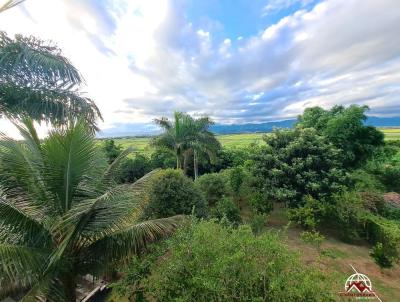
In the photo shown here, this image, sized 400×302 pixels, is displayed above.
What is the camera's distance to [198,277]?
13.0 feet

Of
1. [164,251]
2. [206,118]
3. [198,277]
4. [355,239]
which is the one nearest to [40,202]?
[164,251]

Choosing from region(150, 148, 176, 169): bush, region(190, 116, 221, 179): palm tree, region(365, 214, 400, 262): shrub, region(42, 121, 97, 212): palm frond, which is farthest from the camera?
region(150, 148, 176, 169): bush

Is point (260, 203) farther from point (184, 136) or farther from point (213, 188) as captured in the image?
point (184, 136)

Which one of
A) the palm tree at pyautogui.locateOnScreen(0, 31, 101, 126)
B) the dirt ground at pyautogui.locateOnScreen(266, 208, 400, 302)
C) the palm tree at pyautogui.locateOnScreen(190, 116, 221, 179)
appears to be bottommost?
the dirt ground at pyautogui.locateOnScreen(266, 208, 400, 302)

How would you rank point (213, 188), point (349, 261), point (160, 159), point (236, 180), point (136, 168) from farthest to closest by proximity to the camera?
point (160, 159) < point (136, 168) < point (236, 180) < point (213, 188) < point (349, 261)

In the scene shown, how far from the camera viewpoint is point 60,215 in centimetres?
484

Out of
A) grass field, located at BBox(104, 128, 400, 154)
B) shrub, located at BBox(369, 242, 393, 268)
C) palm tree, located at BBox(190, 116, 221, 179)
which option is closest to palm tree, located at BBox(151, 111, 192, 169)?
palm tree, located at BBox(190, 116, 221, 179)

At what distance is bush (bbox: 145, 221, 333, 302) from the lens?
12.6 ft

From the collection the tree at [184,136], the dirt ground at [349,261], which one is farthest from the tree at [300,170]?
the tree at [184,136]

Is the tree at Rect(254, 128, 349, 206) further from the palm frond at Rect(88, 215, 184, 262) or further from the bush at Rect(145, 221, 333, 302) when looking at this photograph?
the palm frond at Rect(88, 215, 184, 262)

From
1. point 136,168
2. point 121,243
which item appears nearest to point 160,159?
point 136,168

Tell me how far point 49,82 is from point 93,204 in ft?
18.4

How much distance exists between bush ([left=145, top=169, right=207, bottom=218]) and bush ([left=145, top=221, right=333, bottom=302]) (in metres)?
3.55

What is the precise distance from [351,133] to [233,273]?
1564cm
